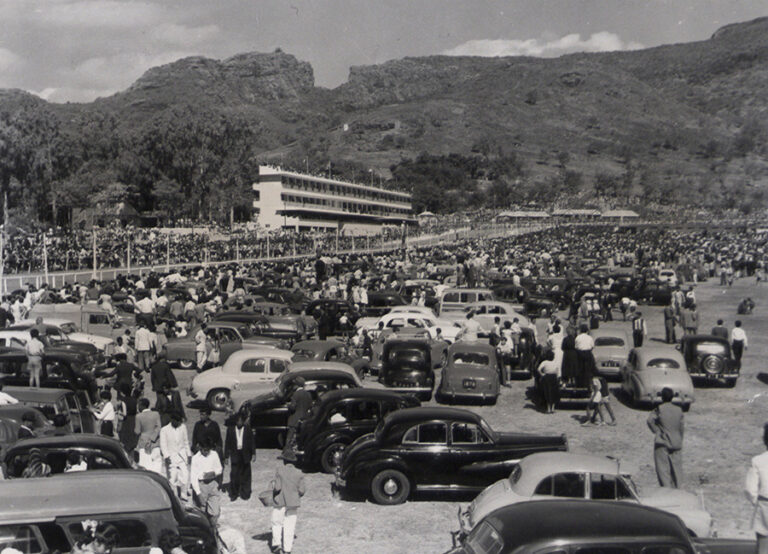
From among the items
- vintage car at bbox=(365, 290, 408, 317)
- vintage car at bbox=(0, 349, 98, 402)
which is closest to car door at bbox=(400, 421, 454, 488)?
vintage car at bbox=(0, 349, 98, 402)

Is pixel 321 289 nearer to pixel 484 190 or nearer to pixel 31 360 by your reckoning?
pixel 31 360

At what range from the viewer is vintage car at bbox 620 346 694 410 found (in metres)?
16.5

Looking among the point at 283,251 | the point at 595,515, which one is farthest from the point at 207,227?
the point at 595,515

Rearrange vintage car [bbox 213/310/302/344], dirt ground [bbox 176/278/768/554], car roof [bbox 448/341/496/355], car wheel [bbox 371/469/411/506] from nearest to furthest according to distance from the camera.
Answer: dirt ground [bbox 176/278/768/554] < car wheel [bbox 371/469/411/506] < car roof [bbox 448/341/496/355] < vintage car [bbox 213/310/302/344]

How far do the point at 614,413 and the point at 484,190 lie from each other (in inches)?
7011

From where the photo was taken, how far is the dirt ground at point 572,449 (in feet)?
32.3

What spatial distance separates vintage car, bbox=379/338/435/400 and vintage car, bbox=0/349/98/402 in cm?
596

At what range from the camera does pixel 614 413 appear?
1692cm

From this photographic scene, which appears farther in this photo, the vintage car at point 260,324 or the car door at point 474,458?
the vintage car at point 260,324

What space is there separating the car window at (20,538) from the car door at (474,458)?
569 centimetres

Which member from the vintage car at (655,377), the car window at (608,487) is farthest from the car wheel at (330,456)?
the vintage car at (655,377)

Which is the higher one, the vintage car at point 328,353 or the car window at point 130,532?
the vintage car at point 328,353

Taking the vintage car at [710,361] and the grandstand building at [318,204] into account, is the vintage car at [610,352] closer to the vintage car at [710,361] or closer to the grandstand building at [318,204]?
the vintage car at [710,361]

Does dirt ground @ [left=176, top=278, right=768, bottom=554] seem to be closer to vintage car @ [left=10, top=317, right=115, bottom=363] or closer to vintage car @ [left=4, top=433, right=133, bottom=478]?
vintage car @ [left=4, top=433, right=133, bottom=478]
